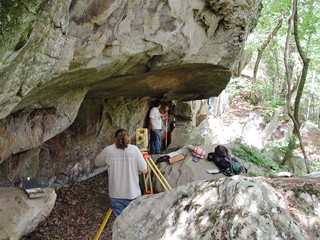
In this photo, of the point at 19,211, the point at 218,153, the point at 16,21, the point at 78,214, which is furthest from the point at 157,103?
the point at 16,21

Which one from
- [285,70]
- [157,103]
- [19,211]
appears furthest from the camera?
[285,70]

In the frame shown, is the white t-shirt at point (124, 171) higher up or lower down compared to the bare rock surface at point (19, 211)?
higher up

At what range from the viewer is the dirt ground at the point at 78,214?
6.50 m

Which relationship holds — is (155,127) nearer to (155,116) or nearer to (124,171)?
(155,116)

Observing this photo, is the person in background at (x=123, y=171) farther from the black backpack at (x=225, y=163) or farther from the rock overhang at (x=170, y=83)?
the black backpack at (x=225, y=163)

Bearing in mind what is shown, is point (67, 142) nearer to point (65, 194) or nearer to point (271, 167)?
point (65, 194)

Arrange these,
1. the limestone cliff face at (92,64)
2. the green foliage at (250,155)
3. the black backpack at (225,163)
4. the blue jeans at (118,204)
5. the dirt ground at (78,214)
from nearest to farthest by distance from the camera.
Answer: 1. the limestone cliff face at (92,64)
2. the blue jeans at (118,204)
3. the dirt ground at (78,214)
4. the black backpack at (225,163)
5. the green foliage at (250,155)

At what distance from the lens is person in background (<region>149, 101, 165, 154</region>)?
1058 cm

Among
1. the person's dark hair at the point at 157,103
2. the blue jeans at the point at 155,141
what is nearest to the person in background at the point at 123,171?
the blue jeans at the point at 155,141

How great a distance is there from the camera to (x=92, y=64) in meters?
4.98

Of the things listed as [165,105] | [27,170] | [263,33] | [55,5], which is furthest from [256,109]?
[55,5]

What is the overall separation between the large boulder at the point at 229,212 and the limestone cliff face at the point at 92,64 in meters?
Answer: 2.06

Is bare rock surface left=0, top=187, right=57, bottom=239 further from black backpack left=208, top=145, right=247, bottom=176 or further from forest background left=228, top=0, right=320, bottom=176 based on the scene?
forest background left=228, top=0, right=320, bottom=176

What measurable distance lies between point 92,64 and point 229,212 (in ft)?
11.2
